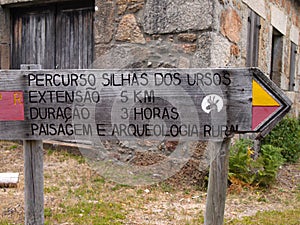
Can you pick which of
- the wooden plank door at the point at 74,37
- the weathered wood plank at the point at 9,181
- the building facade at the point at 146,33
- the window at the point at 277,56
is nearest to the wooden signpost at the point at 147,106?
the weathered wood plank at the point at 9,181

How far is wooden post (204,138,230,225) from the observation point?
2.06 m

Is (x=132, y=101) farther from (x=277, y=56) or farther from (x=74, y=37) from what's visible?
(x=277, y=56)

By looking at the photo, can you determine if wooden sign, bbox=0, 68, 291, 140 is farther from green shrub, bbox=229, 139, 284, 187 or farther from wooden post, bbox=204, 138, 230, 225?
green shrub, bbox=229, 139, 284, 187

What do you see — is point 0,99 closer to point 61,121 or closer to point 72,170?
point 61,121

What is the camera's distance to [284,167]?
17.5 ft

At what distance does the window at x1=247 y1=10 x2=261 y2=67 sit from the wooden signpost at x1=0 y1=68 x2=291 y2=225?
3247 mm

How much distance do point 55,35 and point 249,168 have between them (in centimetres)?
335

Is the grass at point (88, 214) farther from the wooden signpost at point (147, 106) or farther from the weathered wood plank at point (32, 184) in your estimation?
the wooden signpost at point (147, 106)

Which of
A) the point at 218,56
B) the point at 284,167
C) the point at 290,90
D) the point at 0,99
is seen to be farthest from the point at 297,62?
the point at 0,99

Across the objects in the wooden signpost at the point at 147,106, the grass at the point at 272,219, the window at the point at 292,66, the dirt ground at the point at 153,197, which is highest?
the window at the point at 292,66

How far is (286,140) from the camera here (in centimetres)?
566

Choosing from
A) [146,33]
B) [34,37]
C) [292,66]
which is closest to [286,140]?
[292,66]

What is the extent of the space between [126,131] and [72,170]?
2.39 metres

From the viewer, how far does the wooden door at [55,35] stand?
5199 millimetres
